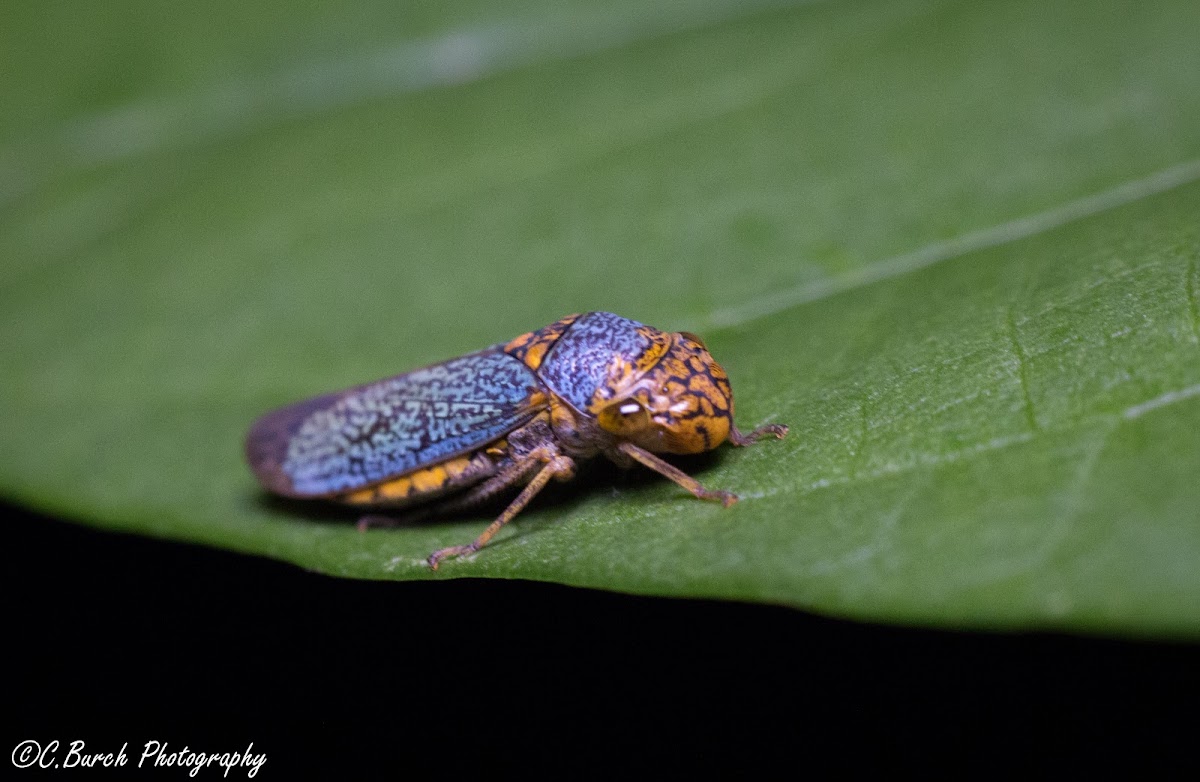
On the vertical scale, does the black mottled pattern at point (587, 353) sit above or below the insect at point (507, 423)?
above

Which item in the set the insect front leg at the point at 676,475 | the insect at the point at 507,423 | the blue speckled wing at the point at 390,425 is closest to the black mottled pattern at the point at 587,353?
the insect at the point at 507,423

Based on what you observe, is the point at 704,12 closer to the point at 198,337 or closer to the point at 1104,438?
the point at 198,337

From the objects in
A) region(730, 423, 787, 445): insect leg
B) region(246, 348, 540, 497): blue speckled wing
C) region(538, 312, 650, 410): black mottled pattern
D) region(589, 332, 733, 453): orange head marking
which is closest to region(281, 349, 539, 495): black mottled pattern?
region(246, 348, 540, 497): blue speckled wing

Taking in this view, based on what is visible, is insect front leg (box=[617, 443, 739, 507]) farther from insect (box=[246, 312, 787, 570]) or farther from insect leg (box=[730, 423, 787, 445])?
insect leg (box=[730, 423, 787, 445])

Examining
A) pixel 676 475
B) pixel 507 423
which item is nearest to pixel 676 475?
pixel 676 475


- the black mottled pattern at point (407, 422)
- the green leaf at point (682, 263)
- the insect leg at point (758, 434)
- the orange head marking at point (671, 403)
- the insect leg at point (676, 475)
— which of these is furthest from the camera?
the black mottled pattern at point (407, 422)

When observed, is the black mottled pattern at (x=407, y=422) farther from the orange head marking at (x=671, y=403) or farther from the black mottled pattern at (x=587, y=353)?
the orange head marking at (x=671, y=403)

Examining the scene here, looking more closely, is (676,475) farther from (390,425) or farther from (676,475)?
(390,425)

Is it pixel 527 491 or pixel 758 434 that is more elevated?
pixel 758 434
